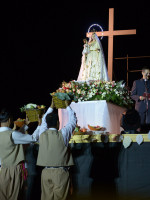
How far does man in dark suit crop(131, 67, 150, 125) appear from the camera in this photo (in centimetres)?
670

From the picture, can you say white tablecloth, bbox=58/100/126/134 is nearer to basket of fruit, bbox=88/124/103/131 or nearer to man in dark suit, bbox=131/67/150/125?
basket of fruit, bbox=88/124/103/131

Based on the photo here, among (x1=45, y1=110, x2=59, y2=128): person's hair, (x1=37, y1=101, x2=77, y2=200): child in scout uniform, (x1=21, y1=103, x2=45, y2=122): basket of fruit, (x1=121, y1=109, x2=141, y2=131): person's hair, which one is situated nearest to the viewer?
(x1=37, y1=101, x2=77, y2=200): child in scout uniform

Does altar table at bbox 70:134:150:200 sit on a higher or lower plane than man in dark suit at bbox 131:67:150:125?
lower

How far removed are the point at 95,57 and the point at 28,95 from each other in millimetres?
4542

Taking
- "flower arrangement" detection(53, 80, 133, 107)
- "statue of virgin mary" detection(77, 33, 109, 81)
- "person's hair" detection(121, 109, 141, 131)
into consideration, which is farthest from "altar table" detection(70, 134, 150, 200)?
"statue of virgin mary" detection(77, 33, 109, 81)

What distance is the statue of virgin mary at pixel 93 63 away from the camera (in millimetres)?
7753

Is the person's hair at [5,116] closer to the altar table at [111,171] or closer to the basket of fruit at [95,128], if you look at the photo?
the altar table at [111,171]

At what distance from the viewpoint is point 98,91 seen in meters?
6.97

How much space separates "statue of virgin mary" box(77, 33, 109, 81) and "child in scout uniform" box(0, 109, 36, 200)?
3.57 m

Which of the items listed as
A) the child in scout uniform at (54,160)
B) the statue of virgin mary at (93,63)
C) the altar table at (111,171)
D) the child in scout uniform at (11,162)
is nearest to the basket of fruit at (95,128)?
the altar table at (111,171)

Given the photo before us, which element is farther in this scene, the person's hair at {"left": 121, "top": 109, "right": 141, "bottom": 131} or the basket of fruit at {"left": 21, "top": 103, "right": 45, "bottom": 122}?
the person's hair at {"left": 121, "top": 109, "right": 141, "bottom": 131}

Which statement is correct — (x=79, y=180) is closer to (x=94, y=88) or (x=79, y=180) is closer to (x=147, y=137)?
(x=147, y=137)

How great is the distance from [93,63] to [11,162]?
4019mm

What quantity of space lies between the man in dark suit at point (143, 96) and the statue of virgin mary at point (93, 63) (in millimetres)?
1067
